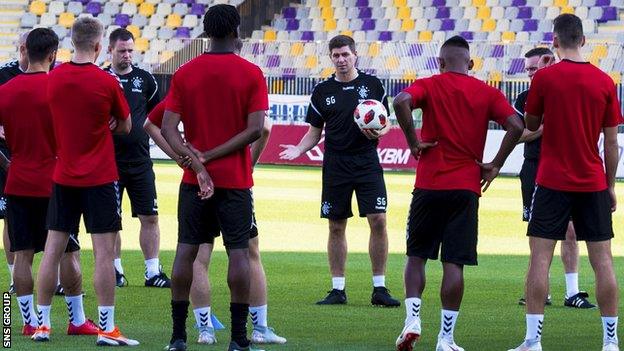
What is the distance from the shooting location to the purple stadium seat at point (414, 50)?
113 feet

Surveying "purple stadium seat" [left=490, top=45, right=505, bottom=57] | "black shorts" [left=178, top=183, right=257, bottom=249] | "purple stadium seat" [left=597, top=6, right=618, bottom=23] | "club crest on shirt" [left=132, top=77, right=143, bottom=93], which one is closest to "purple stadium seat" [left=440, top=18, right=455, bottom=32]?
"purple stadium seat" [left=597, top=6, right=618, bottom=23]

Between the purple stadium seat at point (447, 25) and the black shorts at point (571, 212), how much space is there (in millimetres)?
29955

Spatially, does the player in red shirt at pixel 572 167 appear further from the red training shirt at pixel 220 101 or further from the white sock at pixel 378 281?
the white sock at pixel 378 281

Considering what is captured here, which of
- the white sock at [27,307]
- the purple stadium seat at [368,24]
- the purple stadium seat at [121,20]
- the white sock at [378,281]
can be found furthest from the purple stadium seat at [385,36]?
the white sock at [27,307]

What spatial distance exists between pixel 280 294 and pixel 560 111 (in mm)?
4370

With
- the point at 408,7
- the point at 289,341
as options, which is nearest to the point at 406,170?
the point at 408,7

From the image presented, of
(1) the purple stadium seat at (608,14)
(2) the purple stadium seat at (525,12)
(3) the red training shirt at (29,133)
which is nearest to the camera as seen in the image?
(3) the red training shirt at (29,133)

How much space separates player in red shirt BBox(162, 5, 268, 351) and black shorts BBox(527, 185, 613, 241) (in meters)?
1.85

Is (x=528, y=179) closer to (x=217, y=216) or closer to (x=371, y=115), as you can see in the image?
(x=371, y=115)

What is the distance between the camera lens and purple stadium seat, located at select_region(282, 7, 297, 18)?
4284 centimetres

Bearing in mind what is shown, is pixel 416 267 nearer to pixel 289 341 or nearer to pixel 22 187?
pixel 289 341

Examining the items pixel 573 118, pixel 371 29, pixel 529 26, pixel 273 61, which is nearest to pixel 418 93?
pixel 573 118

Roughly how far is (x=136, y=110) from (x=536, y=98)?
5.20 metres

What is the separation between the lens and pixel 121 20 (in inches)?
1716
